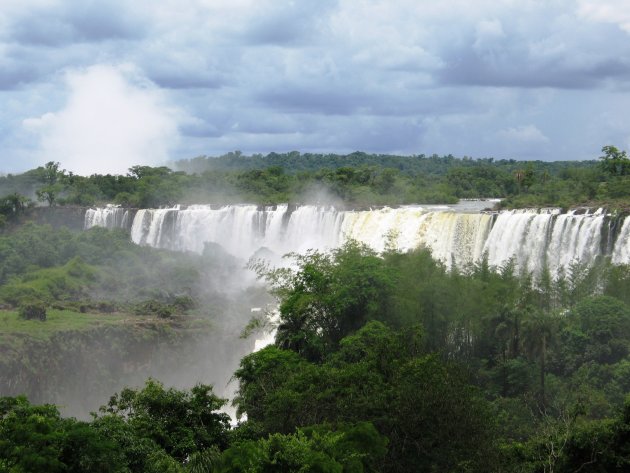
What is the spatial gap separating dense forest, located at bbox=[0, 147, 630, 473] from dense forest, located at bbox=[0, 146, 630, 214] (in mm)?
828

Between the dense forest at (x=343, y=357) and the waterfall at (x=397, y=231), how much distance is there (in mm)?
2149

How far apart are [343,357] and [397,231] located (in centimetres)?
2581

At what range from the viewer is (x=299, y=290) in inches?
1660

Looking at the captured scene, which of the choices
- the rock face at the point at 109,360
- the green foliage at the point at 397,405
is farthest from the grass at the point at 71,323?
the green foliage at the point at 397,405

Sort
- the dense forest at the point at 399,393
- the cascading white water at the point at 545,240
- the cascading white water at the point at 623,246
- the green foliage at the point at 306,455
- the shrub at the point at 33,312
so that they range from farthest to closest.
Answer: the shrub at the point at 33,312 → the cascading white water at the point at 545,240 → the cascading white water at the point at 623,246 → the dense forest at the point at 399,393 → the green foliage at the point at 306,455

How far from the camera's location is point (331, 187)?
85250 millimetres

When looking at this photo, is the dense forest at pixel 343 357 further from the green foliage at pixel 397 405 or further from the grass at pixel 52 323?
the grass at pixel 52 323

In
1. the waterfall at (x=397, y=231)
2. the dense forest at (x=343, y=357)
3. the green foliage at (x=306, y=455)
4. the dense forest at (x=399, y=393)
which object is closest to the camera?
the green foliage at (x=306, y=455)

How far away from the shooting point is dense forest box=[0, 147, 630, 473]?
24.2 metres

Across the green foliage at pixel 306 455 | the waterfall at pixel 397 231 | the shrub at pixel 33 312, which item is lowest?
the shrub at pixel 33 312

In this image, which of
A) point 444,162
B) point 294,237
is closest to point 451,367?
point 294,237

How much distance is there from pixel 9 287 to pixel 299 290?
1192 inches

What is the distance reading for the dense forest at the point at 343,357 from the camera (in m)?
24.2

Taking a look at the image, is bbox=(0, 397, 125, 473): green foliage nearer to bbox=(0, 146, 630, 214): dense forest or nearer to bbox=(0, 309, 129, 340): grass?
bbox=(0, 309, 129, 340): grass
